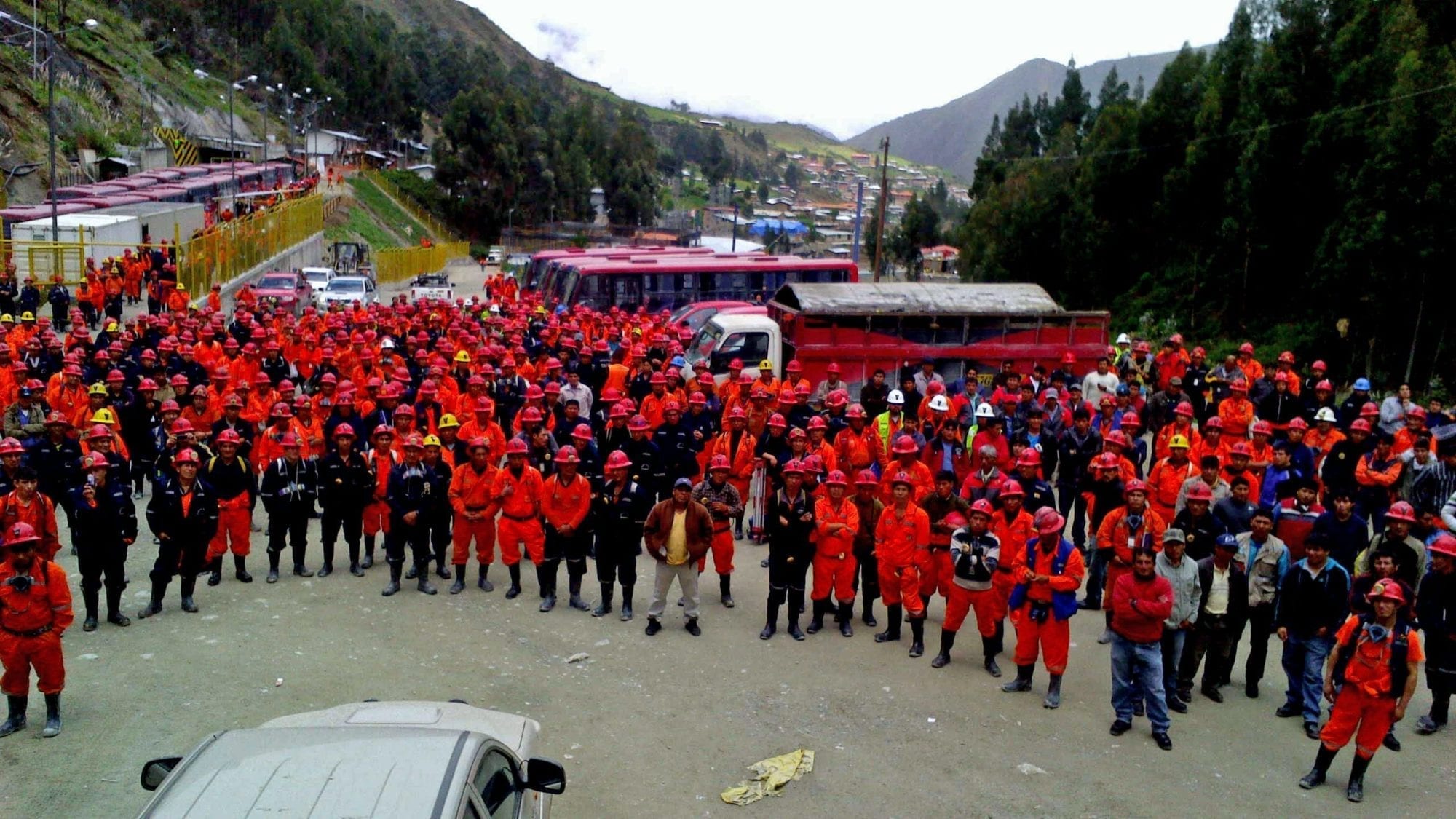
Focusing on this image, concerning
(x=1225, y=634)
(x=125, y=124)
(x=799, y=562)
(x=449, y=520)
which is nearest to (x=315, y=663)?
(x=449, y=520)

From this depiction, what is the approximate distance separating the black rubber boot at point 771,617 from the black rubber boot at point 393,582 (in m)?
3.57

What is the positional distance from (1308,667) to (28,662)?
8.96 meters

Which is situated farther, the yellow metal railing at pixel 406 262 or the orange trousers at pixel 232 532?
the yellow metal railing at pixel 406 262

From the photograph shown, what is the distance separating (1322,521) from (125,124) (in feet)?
204

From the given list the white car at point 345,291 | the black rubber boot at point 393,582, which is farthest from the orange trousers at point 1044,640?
the white car at point 345,291

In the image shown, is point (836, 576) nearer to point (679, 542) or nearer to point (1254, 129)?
point (679, 542)

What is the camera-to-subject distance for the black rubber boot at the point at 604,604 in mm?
10633

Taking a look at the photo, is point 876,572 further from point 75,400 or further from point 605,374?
point 75,400

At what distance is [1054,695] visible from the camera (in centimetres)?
880

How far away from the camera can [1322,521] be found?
9.17m

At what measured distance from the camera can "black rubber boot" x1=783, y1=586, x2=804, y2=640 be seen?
10.0 m

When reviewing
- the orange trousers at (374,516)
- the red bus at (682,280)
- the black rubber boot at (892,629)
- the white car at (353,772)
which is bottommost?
the black rubber boot at (892,629)

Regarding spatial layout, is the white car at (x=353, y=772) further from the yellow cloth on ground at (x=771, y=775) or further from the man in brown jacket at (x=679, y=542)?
the man in brown jacket at (x=679, y=542)

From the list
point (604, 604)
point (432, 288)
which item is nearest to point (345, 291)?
point (432, 288)
